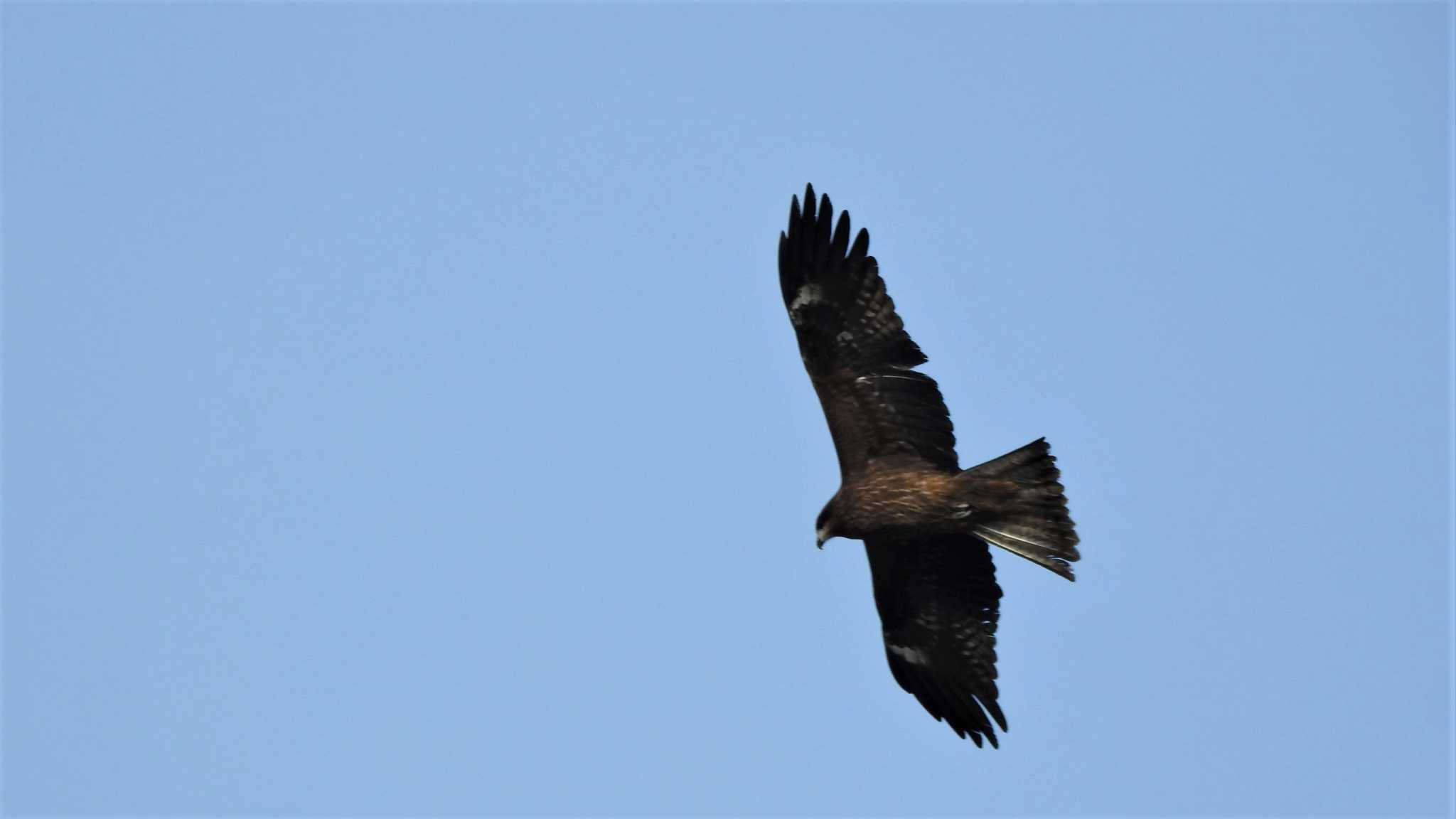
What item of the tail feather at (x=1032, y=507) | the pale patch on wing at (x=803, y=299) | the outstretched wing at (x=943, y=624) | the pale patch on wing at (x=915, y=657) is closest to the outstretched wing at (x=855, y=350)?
the pale patch on wing at (x=803, y=299)

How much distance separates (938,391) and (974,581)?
1546 millimetres

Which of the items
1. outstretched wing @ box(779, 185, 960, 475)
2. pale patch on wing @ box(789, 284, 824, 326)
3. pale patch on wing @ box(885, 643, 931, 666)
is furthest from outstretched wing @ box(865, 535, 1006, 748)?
pale patch on wing @ box(789, 284, 824, 326)

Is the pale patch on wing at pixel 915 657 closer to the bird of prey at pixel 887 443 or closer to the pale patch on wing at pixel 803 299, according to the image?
the bird of prey at pixel 887 443

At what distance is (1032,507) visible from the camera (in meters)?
11.9

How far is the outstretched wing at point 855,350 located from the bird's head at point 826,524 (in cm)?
25

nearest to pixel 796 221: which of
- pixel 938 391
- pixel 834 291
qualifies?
pixel 834 291

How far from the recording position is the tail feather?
470 inches

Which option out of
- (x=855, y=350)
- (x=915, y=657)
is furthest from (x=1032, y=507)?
(x=915, y=657)

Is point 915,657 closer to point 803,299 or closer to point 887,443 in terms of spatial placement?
point 887,443

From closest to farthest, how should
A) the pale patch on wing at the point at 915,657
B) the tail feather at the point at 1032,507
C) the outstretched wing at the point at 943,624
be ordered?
the tail feather at the point at 1032,507 → the outstretched wing at the point at 943,624 → the pale patch on wing at the point at 915,657

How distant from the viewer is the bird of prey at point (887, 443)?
12.0 metres

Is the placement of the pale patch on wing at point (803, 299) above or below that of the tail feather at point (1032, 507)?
above

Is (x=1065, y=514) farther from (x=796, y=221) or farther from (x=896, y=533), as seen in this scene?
(x=796, y=221)

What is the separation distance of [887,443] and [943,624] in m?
1.63
